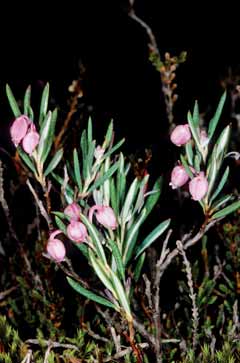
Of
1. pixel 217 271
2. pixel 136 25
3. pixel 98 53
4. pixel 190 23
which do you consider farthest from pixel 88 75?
pixel 217 271

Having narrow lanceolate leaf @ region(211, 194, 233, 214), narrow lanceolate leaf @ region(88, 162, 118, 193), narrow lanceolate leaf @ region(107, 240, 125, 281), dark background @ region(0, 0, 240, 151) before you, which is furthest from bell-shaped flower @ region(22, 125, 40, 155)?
dark background @ region(0, 0, 240, 151)

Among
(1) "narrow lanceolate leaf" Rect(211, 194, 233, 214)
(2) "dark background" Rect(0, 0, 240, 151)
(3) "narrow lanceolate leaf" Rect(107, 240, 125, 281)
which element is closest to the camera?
(3) "narrow lanceolate leaf" Rect(107, 240, 125, 281)

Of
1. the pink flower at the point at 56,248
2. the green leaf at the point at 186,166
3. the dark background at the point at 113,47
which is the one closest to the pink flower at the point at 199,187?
the green leaf at the point at 186,166

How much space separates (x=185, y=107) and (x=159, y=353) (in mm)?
1472

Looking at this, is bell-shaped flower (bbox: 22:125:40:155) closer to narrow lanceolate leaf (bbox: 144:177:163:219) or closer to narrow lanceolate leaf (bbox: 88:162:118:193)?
narrow lanceolate leaf (bbox: 88:162:118:193)

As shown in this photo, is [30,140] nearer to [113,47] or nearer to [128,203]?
[128,203]

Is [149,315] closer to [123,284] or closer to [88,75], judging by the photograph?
[123,284]

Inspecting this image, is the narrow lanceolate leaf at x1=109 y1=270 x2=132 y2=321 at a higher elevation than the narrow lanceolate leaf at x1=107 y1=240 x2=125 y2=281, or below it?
below

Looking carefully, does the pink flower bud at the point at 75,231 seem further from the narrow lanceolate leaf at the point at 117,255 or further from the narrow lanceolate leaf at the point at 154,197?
the narrow lanceolate leaf at the point at 154,197

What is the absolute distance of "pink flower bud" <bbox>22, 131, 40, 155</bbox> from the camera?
3.68 feet

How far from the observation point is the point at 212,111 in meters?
2.45

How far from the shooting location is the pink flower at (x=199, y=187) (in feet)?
3.61

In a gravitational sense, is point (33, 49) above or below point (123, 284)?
above

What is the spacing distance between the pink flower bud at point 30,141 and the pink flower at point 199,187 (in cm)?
29
